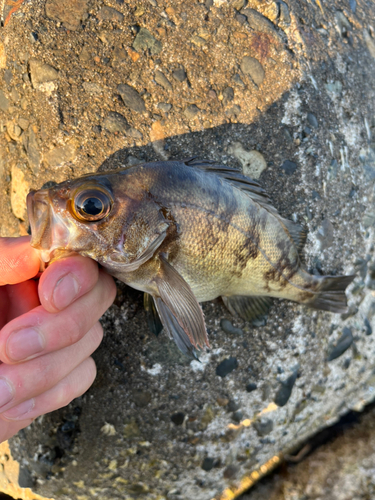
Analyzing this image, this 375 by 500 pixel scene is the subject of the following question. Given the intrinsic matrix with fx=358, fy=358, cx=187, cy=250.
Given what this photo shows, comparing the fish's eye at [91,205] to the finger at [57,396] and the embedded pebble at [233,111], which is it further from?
the embedded pebble at [233,111]

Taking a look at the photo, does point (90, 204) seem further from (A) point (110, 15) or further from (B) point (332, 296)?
(B) point (332, 296)

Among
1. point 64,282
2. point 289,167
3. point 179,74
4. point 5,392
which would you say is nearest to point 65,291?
point 64,282

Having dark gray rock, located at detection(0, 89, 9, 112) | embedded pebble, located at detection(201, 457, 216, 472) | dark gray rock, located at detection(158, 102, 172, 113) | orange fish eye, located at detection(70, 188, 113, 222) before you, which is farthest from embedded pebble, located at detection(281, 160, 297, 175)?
embedded pebble, located at detection(201, 457, 216, 472)

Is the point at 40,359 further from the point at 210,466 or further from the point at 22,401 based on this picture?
the point at 210,466

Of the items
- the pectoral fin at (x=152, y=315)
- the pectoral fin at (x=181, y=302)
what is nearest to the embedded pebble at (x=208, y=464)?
the pectoral fin at (x=152, y=315)

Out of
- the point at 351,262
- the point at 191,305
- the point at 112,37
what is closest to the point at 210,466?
the point at 191,305
